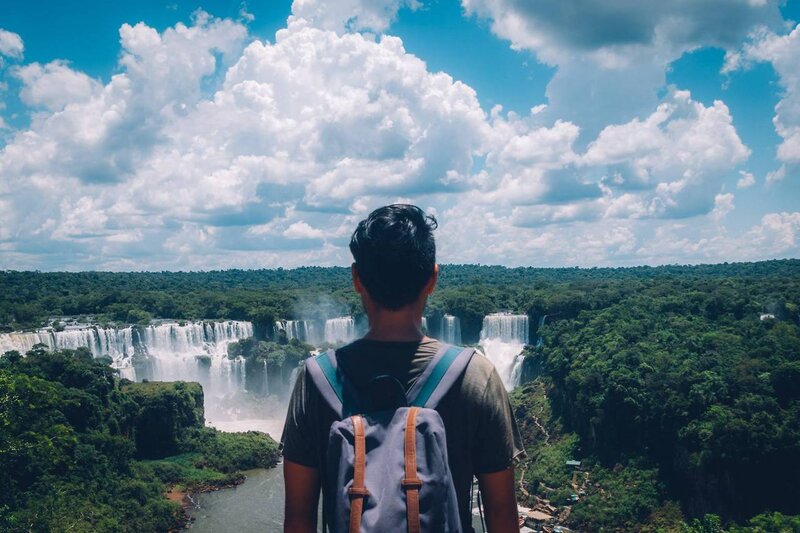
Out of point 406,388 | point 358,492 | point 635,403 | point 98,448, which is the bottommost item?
point 98,448

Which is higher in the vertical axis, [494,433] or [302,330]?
[494,433]

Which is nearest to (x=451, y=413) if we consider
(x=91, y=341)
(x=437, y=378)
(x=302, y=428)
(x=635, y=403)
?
(x=437, y=378)

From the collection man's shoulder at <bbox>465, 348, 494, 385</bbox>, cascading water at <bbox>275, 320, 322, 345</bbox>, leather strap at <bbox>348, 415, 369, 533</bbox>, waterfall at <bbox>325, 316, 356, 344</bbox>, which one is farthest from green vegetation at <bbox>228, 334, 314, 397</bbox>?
leather strap at <bbox>348, 415, 369, 533</bbox>

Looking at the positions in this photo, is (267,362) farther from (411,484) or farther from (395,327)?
(411,484)

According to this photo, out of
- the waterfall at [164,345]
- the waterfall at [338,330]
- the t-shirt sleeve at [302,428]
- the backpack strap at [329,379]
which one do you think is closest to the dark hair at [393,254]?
the backpack strap at [329,379]

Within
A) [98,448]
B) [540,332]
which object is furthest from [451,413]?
[540,332]

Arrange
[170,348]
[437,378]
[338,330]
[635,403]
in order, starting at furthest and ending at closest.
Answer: [338,330] → [170,348] → [635,403] → [437,378]

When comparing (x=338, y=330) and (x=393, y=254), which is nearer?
(x=393, y=254)

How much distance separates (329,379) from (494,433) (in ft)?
2.40

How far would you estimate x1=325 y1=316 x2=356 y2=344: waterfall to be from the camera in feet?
200

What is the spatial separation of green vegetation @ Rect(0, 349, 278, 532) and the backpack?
25.0 m

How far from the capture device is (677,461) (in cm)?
3206

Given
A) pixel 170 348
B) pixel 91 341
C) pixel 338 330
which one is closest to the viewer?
pixel 91 341

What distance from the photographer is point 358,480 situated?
2324 mm
